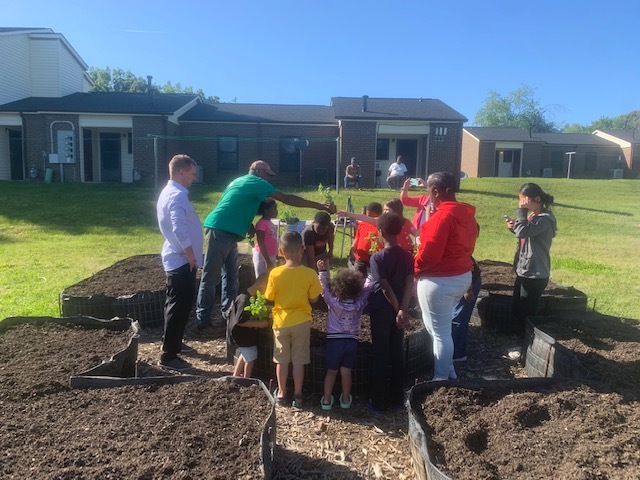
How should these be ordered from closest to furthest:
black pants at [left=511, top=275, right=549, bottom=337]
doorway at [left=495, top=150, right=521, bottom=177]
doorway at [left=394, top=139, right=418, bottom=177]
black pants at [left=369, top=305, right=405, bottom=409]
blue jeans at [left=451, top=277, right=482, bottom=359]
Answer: black pants at [left=369, top=305, right=405, bottom=409], blue jeans at [left=451, top=277, right=482, bottom=359], black pants at [left=511, top=275, right=549, bottom=337], doorway at [left=394, top=139, right=418, bottom=177], doorway at [left=495, top=150, right=521, bottom=177]

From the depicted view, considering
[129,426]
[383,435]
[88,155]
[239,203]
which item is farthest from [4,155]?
[383,435]

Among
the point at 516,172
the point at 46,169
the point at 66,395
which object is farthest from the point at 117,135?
the point at 516,172

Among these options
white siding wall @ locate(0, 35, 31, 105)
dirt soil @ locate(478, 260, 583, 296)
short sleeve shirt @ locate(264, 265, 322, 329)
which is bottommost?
dirt soil @ locate(478, 260, 583, 296)

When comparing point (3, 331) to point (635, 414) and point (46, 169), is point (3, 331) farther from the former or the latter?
point (46, 169)

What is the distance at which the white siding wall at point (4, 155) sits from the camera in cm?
2444

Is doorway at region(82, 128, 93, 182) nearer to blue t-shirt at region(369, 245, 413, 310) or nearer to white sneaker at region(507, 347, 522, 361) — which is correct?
white sneaker at region(507, 347, 522, 361)

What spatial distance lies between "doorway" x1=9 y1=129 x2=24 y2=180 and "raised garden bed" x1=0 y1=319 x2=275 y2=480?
2415 cm

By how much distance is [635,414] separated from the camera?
3168mm

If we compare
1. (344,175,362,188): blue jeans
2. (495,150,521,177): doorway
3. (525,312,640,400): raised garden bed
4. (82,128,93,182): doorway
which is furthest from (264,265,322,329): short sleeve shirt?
(495,150,521,177): doorway

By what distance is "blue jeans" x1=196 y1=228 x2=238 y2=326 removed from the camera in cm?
520

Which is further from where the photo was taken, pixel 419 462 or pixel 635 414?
pixel 635 414

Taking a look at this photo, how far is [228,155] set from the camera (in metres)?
25.1

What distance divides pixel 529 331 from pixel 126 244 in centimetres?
930

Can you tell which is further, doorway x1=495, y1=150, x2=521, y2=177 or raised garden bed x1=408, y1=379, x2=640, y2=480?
doorway x1=495, y1=150, x2=521, y2=177
